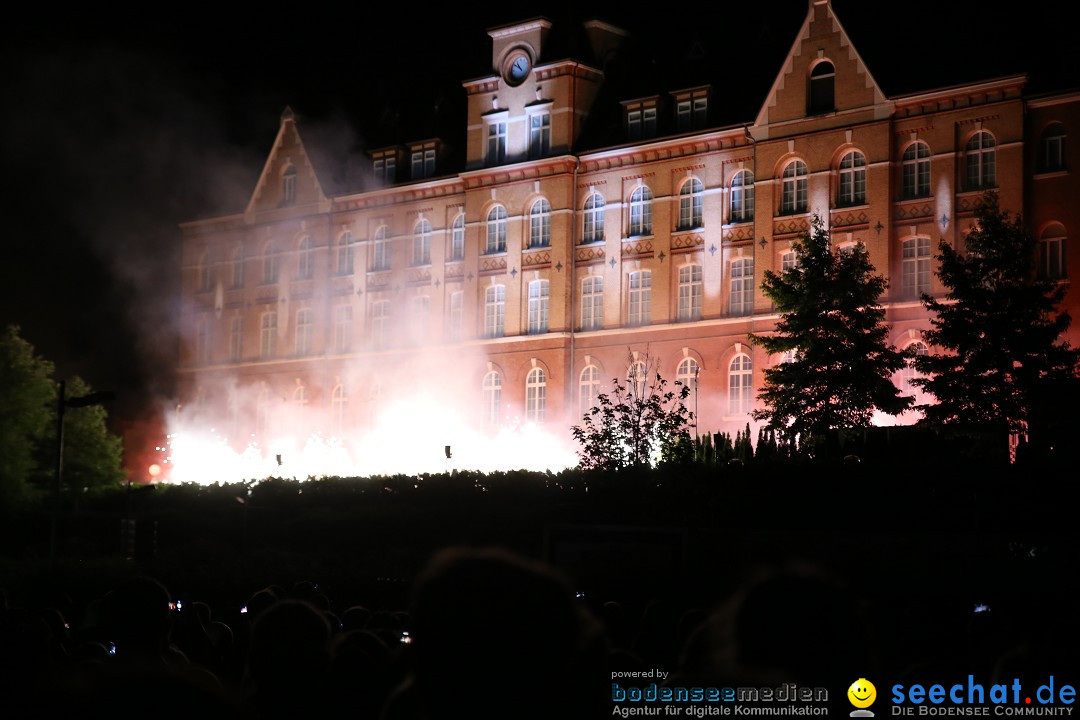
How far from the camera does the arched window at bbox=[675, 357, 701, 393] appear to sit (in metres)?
51.9

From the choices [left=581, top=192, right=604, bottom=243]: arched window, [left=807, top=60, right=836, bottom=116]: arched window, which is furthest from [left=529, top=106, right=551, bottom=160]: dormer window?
[left=807, top=60, right=836, bottom=116]: arched window

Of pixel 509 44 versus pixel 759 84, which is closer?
pixel 759 84

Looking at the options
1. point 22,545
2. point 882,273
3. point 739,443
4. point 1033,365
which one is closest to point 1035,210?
point 882,273

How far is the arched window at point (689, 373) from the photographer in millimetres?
51938

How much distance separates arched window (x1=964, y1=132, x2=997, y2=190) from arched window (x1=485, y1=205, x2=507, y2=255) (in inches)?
755

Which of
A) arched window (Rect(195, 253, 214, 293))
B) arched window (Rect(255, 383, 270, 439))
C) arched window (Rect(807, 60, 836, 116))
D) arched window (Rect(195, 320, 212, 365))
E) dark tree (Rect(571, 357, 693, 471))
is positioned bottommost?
dark tree (Rect(571, 357, 693, 471))

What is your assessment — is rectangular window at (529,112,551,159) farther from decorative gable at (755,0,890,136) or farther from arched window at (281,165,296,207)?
arched window at (281,165,296,207)

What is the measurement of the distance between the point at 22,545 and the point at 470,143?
23569mm

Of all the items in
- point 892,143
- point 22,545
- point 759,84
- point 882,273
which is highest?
point 759,84

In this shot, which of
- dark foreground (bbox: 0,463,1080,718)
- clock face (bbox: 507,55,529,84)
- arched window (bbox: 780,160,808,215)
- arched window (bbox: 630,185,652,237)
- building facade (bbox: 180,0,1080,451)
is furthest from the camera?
clock face (bbox: 507,55,529,84)

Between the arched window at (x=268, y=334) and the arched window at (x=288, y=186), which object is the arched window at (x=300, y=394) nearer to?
the arched window at (x=268, y=334)

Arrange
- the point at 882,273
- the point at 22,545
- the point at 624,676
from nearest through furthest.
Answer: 1. the point at 624,676
2. the point at 882,273
3. the point at 22,545

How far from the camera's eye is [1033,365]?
126 ft

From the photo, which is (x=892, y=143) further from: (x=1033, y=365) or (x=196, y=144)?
(x=196, y=144)
